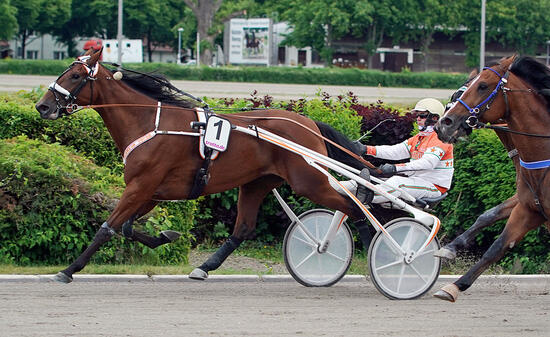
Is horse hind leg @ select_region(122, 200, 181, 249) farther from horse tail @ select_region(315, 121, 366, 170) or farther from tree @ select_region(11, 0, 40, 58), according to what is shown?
tree @ select_region(11, 0, 40, 58)

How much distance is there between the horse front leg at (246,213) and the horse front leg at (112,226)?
37.5 inches

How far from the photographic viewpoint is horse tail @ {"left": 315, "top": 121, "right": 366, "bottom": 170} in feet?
24.1

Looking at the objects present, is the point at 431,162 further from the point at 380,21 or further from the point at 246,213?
the point at 380,21

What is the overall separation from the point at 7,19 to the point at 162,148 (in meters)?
41.5

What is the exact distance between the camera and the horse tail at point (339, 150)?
289 inches

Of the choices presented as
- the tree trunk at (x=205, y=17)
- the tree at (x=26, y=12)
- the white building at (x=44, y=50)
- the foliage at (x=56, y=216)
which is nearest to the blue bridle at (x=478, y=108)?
the foliage at (x=56, y=216)

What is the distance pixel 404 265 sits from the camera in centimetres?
680

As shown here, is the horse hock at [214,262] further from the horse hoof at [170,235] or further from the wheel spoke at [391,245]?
the wheel spoke at [391,245]

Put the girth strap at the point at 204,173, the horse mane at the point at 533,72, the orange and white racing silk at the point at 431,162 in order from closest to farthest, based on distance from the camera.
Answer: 1. the horse mane at the point at 533,72
2. the girth strap at the point at 204,173
3. the orange and white racing silk at the point at 431,162

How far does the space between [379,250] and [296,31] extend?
4351 cm

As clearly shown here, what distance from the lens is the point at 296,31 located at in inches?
1946

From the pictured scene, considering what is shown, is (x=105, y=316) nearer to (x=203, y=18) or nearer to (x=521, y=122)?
(x=521, y=122)

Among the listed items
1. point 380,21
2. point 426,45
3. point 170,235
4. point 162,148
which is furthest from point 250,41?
point 162,148

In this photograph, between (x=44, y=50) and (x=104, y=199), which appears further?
(x=44, y=50)
